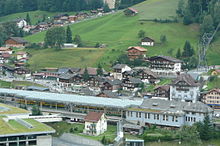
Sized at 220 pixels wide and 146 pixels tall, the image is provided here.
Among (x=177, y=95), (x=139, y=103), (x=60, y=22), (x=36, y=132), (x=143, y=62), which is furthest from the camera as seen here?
(x=60, y=22)

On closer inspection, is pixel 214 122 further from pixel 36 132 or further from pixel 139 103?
pixel 36 132

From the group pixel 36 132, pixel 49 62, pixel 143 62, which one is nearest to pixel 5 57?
pixel 49 62

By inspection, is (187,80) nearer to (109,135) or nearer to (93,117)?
(93,117)

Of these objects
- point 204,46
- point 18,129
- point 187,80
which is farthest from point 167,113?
point 204,46

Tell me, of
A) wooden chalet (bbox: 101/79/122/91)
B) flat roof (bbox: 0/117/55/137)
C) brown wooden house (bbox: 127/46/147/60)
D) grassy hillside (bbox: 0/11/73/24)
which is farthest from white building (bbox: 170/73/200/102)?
grassy hillside (bbox: 0/11/73/24)

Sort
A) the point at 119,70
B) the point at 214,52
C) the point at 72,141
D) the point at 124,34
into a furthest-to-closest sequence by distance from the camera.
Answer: the point at 124,34
the point at 214,52
the point at 119,70
the point at 72,141

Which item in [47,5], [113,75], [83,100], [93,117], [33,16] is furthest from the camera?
[47,5]

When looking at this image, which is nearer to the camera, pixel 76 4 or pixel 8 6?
pixel 76 4

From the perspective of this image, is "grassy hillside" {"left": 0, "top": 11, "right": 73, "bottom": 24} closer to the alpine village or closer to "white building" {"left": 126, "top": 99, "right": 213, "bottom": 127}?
the alpine village
